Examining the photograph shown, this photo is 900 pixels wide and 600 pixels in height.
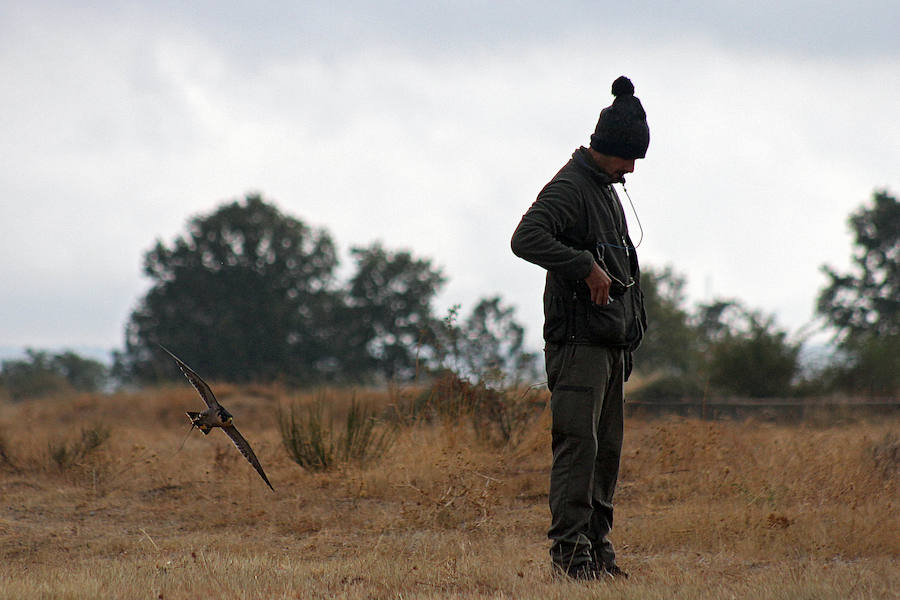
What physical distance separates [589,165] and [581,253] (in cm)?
56

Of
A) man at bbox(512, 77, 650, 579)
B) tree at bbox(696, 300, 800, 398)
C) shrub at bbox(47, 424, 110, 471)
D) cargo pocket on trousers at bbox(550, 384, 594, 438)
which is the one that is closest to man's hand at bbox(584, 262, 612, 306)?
man at bbox(512, 77, 650, 579)

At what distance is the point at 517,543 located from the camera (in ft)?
17.3

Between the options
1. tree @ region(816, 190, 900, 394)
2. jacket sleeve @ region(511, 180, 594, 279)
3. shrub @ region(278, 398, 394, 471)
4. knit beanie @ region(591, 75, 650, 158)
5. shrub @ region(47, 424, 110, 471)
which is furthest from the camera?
tree @ region(816, 190, 900, 394)

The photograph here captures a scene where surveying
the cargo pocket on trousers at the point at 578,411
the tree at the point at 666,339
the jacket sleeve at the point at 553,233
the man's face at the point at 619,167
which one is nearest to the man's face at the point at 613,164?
the man's face at the point at 619,167

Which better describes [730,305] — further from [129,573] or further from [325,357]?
[129,573]

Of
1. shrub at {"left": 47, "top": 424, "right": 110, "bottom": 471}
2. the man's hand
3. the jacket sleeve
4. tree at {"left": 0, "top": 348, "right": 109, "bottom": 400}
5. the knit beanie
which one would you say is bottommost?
shrub at {"left": 47, "top": 424, "right": 110, "bottom": 471}

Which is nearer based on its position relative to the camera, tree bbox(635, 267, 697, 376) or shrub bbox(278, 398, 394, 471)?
shrub bbox(278, 398, 394, 471)

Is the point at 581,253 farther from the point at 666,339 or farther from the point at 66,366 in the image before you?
the point at 66,366

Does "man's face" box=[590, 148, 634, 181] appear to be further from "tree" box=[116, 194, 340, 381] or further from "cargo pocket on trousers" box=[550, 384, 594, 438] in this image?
"tree" box=[116, 194, 340, 381]

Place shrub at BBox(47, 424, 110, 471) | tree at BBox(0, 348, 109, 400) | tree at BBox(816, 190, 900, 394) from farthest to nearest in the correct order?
tree at BBox(0, 348, 109, 400) → tree at BBox(816, 190, 900, 394) → shrub at BBox(47, 424, 110, 471)

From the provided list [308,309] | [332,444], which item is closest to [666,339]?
[308,309]

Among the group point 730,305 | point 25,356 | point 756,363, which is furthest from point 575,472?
point 25,356

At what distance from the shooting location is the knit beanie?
4148mm

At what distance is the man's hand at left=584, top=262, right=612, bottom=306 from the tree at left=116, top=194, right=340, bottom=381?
3283cm
